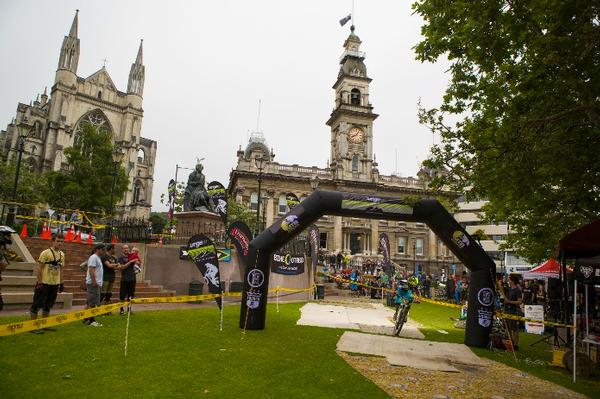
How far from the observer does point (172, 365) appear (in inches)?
253

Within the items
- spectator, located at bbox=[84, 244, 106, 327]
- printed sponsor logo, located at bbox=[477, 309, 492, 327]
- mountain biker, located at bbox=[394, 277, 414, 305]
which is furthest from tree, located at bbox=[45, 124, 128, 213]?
printed sponsor logo, located at bbox=[477, 309, 492, 327]

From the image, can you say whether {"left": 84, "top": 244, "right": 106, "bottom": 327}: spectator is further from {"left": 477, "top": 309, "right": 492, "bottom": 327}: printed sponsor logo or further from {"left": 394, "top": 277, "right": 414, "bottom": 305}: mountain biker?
{"left": 477, "top": 309, "right": 492, "bottom": 327}: printed sponsor logo

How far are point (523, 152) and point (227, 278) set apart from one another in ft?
46.4

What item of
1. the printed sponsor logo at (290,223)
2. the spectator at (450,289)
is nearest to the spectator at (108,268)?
the printed sponsor logo at (290,223)

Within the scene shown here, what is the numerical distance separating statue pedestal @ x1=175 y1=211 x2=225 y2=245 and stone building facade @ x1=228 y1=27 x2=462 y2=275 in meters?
30.1

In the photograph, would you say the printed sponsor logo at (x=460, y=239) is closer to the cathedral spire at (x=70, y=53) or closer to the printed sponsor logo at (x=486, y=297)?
the printed sponsor logo at (x=486, y=297)

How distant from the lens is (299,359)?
7457 mm

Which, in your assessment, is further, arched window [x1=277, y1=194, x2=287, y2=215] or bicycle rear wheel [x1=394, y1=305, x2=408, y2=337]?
arched window [x1=277, y1=194, x2=287, y2=215]

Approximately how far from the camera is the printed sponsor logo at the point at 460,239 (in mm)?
10602

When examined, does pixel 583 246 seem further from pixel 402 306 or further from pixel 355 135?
pixel 355 135

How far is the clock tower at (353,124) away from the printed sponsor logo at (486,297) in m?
41.9

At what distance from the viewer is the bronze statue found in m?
18.7

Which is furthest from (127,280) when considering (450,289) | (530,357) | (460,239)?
(450,289)

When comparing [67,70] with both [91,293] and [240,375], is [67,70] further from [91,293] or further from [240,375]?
[240,375]
